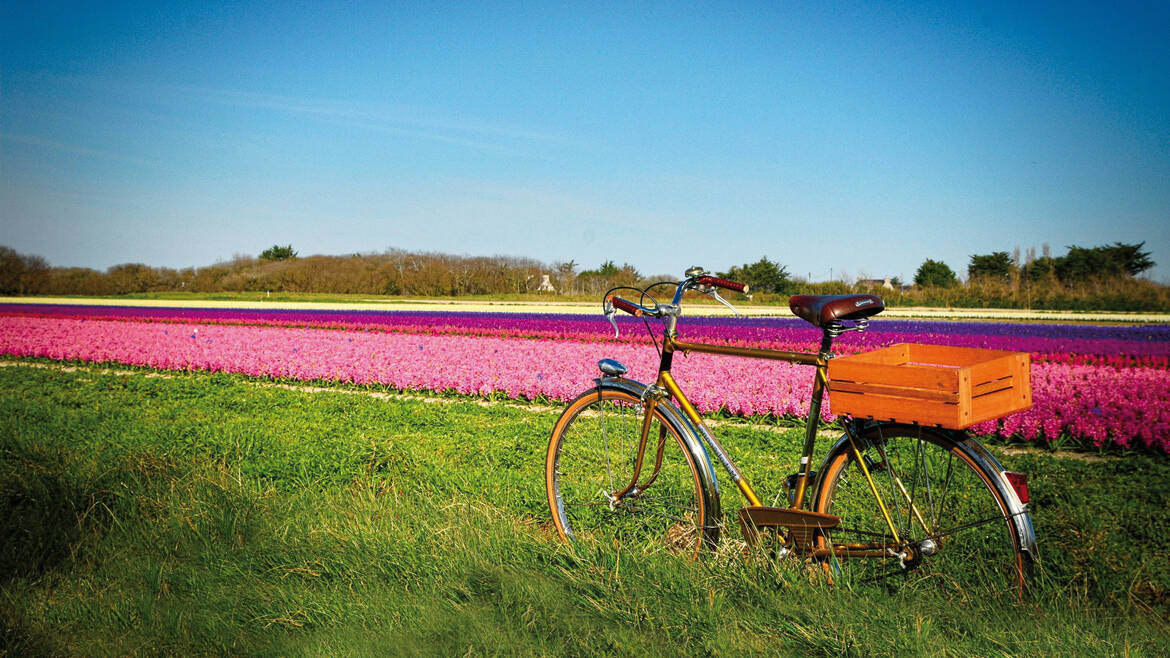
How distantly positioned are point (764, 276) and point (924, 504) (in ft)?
129

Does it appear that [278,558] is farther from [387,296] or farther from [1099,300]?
[387,296]

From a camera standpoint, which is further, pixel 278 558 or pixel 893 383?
pixel 278 558

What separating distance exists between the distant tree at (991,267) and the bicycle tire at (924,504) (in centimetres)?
3595

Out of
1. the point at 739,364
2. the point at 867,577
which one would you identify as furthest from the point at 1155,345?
the point at 867,577

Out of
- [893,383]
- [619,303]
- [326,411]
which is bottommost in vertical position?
[326,411]

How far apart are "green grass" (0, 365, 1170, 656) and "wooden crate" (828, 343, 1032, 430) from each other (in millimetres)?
592

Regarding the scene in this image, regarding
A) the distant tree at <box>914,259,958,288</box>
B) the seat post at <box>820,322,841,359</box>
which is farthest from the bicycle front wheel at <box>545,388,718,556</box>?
the distant tree at <box>914,259,958,288</box>

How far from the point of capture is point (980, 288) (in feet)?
102

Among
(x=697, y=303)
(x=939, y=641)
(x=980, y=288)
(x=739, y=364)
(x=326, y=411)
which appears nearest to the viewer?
(x=939, y=641)

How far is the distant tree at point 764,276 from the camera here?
125 ft

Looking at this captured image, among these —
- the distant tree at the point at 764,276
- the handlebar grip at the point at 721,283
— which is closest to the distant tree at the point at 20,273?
the distant tree at the point at 764,276

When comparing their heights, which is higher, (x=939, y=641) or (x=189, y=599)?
(x=939, y=641)

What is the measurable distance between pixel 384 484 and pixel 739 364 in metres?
6.12

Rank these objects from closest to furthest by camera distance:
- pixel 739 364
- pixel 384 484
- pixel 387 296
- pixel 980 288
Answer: pixel 384 484
pixel 739 364
pixel 980 288
pixel 387 296
